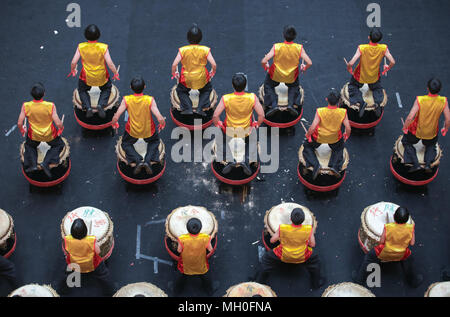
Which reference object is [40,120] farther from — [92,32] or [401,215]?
[401,215]

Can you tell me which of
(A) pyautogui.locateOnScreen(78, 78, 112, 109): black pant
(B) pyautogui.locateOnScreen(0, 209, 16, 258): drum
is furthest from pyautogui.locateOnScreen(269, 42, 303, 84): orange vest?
(B) pyautogui.locateOnScreen(0, 209, 16, 258): drum

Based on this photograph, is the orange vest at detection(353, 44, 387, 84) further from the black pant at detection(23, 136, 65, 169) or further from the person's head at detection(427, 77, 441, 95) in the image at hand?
the black pant at detection(23, 136, 65, 169)

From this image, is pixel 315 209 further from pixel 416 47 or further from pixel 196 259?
pixel 416 47

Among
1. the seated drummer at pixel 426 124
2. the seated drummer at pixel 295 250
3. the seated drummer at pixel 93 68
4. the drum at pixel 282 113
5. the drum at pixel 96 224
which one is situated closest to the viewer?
the seated drummer at pixel 295 250

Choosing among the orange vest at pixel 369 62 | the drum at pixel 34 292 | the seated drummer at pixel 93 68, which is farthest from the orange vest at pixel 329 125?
the drum at pixel 34 292

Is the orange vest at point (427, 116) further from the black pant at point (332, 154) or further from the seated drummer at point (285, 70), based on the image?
the seated drummer at point (285, 70)

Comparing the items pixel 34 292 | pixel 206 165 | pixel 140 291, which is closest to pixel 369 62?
pixel 206 165

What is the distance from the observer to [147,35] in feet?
47.6

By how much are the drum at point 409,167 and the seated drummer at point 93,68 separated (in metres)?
4.58

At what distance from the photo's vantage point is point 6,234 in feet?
35.1

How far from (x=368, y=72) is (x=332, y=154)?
1.78 metres

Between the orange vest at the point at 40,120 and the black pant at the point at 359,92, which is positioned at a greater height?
the black pant at the point at 359,92

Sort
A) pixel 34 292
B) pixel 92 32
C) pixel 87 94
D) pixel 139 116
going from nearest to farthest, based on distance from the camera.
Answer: pixel 34 292 → pixel 139 116 → pixel 92 32 → pixel 87 94

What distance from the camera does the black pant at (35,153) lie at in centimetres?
1156
